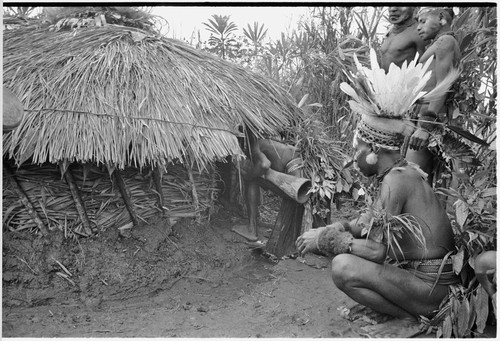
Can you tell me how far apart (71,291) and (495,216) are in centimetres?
267

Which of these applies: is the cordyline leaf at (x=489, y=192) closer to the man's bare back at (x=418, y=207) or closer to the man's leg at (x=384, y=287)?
the man's bare back at (x=418, y=207)

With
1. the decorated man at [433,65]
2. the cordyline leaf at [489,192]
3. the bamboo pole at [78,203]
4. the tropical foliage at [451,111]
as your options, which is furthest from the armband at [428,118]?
the bamboo pole at [78,203]

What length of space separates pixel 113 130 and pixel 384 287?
1.97 m

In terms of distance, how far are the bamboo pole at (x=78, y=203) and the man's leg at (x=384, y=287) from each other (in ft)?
5.87

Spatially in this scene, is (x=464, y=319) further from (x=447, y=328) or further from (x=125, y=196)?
(x=125, y=196)

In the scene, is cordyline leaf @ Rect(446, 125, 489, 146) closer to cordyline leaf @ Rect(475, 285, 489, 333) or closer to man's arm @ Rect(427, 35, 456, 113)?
man's arm @ Rect(427, 35, 456, 113)

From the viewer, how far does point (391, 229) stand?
2.95 metres

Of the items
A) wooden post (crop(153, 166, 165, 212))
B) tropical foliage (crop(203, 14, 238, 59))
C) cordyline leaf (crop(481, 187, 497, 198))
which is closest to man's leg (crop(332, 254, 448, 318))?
cordyline leaf (crop(481, 187, 497, 198))

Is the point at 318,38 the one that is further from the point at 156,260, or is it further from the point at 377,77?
the point at 156,260

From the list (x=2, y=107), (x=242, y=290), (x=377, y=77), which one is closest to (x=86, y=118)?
(x=2, y=107)

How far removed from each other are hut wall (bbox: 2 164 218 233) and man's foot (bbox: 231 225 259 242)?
10.1 inches

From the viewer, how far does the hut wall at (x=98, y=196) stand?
380cm

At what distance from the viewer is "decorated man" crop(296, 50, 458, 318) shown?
118 inches

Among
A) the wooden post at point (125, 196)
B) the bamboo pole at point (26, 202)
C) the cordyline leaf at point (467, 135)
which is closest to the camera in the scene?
the cordyline leaf at point (467, 135)
